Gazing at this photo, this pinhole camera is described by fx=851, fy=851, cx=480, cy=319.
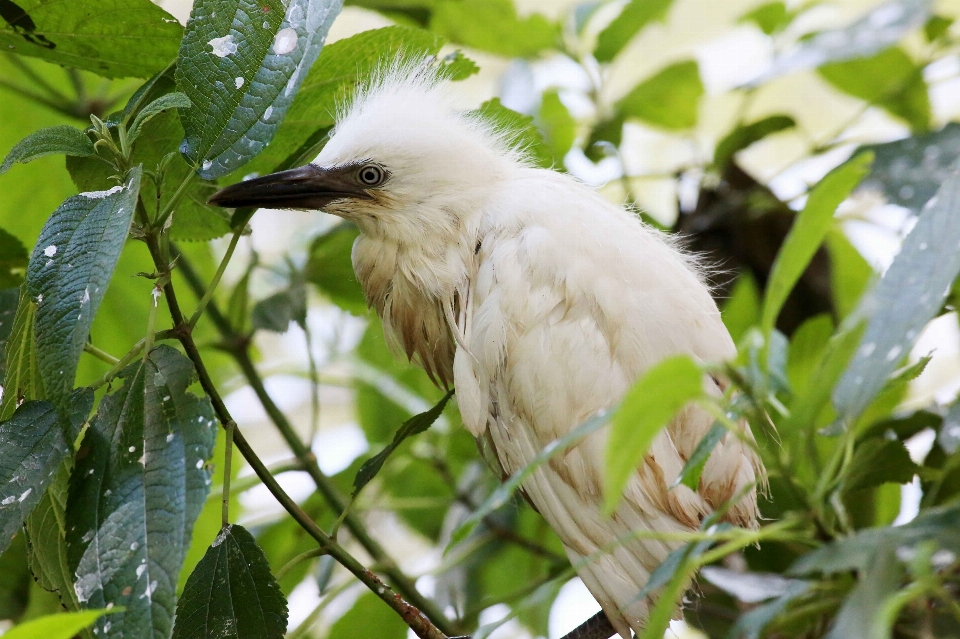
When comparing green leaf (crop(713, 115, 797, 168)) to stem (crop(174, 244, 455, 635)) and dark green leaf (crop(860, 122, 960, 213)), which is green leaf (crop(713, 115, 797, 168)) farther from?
stem (crop(174, 244, 455, 635))

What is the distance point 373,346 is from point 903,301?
116 cm

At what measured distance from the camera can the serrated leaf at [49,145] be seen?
633 millimetres

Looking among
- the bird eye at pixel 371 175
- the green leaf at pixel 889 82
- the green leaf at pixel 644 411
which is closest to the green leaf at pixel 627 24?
the green leaf at pixel 889 82

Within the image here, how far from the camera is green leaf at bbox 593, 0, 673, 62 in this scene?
4.77 feet

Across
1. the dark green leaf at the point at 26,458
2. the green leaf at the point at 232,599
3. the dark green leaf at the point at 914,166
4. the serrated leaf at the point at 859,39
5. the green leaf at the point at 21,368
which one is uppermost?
the serrated leaf at the point at 859,39

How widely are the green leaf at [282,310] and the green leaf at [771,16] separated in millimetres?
1007

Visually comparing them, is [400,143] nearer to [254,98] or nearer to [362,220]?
[362,220]

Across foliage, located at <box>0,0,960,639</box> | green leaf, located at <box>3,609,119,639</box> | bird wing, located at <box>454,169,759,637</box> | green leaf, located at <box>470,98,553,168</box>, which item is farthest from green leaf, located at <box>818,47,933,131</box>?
green leaf, located at <box>3,609,119,639</box>

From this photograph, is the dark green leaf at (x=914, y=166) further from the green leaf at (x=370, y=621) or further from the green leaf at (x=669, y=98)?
the green leaf at (x=370, y=621)

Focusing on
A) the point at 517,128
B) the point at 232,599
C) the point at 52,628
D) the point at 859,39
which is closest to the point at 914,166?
the point at 859,39

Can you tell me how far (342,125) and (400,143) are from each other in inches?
2.9

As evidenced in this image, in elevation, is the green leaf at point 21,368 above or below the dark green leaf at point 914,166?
above

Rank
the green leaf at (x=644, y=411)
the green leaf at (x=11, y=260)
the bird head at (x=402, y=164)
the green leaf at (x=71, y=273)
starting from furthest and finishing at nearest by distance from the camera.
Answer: the bird head at (x=402, y=164)
the green leaf at (x=11, y=260)
the green leaf at (x=71, y=273)
the green leaf at (x=644, y=411)

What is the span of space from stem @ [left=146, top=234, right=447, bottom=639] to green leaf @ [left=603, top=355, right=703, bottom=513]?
386mm
